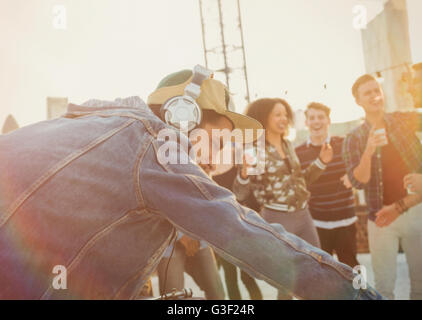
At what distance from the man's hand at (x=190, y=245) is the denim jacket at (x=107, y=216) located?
4.79ft

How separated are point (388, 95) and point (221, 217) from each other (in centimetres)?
957

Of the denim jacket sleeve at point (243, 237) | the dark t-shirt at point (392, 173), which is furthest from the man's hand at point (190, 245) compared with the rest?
the denim jacket sleeve at point (243, 237)

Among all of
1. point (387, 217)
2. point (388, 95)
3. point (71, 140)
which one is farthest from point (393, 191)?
point (388, 95)

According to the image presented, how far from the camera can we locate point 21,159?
75cm

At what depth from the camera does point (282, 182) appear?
2801 mm

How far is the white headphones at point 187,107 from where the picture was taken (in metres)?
1.10

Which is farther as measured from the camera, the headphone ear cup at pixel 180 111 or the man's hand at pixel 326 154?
the man's hand at pixel 326 154

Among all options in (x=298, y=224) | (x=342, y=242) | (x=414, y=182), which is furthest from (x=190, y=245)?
(x=414, y=182)

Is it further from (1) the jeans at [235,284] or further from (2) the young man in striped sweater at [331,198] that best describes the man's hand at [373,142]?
(1) the jeans at [235,284]

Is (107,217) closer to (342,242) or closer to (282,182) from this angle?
(282,182)

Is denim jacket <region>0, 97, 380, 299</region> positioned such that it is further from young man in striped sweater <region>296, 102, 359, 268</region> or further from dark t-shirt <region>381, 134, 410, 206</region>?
young man in striped sweater <region>296, 102, 359, 268</region>

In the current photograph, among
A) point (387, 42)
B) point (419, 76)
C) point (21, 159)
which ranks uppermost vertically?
point (387, 42)

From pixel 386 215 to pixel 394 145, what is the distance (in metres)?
0.53
